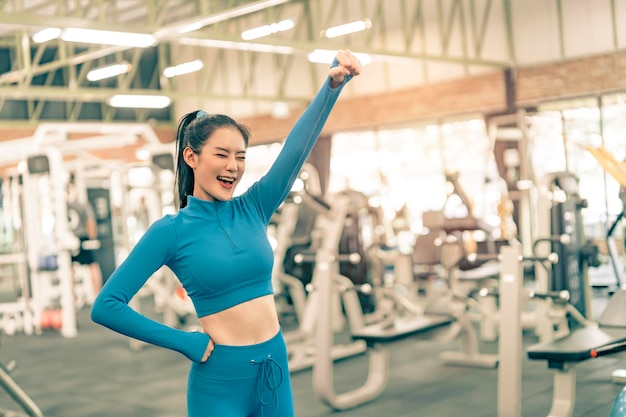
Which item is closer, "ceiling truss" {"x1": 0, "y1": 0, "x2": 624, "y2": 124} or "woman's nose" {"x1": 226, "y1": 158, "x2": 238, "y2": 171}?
"woman's nose" {"x1": 226, "y1": 158, "x2": 238, "y2": 171}

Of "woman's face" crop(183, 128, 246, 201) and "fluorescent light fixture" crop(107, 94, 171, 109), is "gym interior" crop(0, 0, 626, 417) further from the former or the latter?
"woman's face" crop(183, 128, 246, 201)

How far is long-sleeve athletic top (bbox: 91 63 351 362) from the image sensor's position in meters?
1.55

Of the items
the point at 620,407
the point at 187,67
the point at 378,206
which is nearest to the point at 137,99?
the point at 187,67

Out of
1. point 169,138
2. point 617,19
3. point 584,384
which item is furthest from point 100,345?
point 169,138

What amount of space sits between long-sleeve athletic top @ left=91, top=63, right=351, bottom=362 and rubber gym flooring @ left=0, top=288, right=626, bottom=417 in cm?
323

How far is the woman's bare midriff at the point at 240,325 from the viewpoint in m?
1.62

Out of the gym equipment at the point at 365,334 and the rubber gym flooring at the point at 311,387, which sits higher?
the gym equipment at the point at 365,334

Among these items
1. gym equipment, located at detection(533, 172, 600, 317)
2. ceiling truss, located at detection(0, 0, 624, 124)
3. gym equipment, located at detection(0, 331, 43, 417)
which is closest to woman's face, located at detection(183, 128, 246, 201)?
gym equipment, located at detection(0, 331, 43, 417)

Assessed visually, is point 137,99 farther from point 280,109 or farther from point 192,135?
point 192,135

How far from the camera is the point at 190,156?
5.57ft

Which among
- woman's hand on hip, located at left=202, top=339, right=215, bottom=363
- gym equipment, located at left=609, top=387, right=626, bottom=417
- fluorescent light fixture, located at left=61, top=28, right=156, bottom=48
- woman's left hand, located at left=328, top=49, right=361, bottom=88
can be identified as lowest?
gym equipment, located at left=609, top=387, right=626, bottom=417

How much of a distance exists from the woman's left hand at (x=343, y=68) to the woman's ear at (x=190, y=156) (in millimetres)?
354

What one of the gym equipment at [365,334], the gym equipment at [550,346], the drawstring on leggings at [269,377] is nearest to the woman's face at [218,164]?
the drawstring on leggings at [269,377]

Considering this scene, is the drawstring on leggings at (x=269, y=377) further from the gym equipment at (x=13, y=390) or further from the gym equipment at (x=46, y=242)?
the gym equipment at (x=46, y=242)
